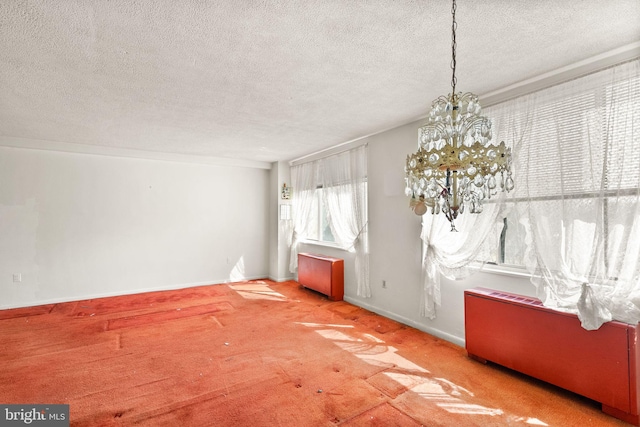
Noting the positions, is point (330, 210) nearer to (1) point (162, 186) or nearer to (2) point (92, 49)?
(1) point (162, 186)

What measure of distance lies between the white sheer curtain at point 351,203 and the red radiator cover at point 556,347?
6.31 feet

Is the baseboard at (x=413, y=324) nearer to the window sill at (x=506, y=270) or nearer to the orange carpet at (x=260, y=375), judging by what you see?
the orange carpet at (x=260, y=375)

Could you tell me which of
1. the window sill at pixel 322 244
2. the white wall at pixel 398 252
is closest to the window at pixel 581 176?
the white wall at pixel 398 252

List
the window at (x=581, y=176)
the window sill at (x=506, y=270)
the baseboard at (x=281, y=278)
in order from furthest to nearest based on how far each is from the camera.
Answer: the baseboard at (x=281, y=278) → the window sill at (x=506, y=270) → the window at (x=581, y=176)

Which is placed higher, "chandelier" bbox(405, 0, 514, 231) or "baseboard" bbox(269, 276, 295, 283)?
"chandelier" bbox(405, 0, 514, 231)

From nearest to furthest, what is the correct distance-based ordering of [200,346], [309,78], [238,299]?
[309,78]
[200,346]
[238,299]

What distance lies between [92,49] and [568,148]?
12.5ft

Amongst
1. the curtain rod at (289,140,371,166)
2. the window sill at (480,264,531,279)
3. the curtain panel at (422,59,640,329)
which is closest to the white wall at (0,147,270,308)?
the curtain rod at (289,140,371,166)

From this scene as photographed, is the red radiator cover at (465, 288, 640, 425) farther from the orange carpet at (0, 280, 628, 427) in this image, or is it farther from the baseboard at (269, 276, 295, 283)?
the baseboard at (269, 276, 295, 283)

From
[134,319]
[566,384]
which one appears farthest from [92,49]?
[566,384]

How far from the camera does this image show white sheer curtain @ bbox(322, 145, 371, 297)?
480 centimetres

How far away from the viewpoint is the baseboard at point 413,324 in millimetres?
3443

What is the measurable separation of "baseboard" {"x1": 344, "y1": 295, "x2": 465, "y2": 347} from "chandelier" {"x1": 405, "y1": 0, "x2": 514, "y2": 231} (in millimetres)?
2345

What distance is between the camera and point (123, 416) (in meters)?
2.22
